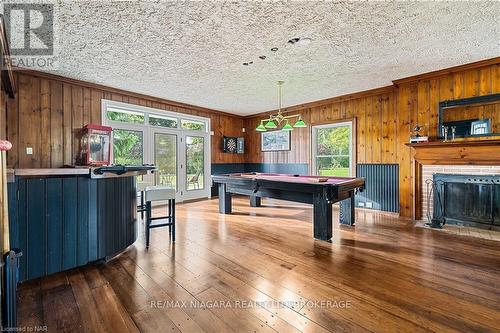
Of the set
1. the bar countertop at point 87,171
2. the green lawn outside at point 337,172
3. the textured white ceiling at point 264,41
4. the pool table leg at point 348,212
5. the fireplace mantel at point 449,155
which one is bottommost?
the pool table leg at point 348,212

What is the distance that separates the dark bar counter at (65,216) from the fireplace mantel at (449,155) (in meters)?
4.60

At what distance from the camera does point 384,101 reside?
200 inches

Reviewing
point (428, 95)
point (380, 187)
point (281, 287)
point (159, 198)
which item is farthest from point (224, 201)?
point (428, 95)

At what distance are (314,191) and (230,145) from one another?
4.55 metres

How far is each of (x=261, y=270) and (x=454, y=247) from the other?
255 centimetres

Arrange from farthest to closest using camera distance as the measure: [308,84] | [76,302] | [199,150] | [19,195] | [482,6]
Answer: [199,150]
[308,84]
[482,6]
[19,195]
[76,302]

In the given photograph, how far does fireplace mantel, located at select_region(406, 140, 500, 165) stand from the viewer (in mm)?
3586

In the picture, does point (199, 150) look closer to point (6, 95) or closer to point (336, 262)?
point (6, 95)

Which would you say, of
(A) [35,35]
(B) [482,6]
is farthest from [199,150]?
(B) [482,6]

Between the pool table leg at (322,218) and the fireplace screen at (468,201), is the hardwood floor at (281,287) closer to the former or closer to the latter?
the pool table leg at (322,218)

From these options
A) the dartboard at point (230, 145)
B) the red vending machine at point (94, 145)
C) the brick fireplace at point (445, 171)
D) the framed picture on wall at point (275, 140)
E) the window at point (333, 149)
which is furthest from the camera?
the dartboard at point (230, 145)

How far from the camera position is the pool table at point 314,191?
335 centimetres

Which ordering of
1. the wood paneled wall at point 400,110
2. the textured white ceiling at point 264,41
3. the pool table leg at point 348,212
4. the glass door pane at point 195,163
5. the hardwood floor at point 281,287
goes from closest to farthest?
the hardwood floor at point 281,287, the textured white ceiling at point 264,41, the wood paneled wall at point 400,110, the pool table leg at point 348,212, the glass door pane at point 195,163

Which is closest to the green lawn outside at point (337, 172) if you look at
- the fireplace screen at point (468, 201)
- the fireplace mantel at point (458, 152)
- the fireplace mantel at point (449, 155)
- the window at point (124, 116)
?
the fireplace mantel at point (449, 155)
